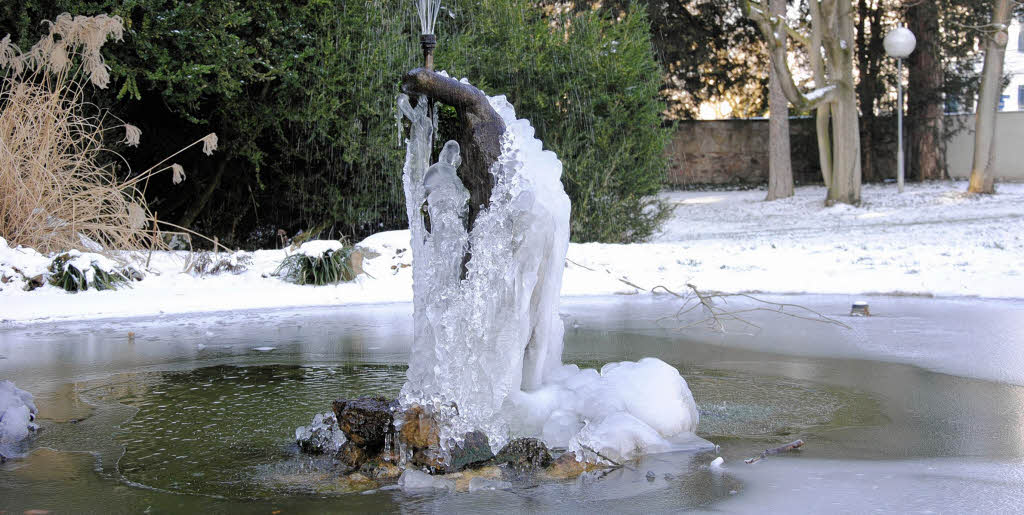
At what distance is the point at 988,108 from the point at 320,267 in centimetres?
1736

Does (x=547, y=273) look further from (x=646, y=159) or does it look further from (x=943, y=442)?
(x=646, y=159)

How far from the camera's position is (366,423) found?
13.4ft

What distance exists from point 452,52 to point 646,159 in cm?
335

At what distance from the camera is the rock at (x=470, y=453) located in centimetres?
396

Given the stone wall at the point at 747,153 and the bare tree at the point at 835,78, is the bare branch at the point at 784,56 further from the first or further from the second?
the stone wall at the point at 747,153

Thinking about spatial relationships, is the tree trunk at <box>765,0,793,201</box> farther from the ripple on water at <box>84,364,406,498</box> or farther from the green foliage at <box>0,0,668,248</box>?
the ripple on water at <box>84,364,406,498</box>

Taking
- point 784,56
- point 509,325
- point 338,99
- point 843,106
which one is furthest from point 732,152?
point 509,325

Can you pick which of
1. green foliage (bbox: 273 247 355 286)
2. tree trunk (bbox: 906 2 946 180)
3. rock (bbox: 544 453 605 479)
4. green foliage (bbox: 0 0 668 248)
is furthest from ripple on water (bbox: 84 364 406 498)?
tree trunk (bbox: 906 2 946 180)

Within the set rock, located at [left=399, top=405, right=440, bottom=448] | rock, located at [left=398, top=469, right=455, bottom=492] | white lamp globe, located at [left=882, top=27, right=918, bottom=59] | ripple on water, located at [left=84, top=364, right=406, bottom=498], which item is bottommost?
rock, located at [left=398, top=469, right=455, bottom=492]

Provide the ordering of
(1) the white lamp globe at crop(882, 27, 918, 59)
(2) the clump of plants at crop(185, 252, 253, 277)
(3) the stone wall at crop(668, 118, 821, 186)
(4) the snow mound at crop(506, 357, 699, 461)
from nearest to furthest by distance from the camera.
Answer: (4) the snow mound at crop(506, 357, 699, 461) < (2) the clump of plants at crop(185, 252, 253, 277) < (1) the white lamp globe at crop(882, 27, 918, 59) < (3) the stone wall at crop(668, 118, 821, 186)

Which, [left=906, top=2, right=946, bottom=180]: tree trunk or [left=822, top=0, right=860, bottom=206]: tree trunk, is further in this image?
[left=906, top=2, right=946, bottom=180]: tree trunk

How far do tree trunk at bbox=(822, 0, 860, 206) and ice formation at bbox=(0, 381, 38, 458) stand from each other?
18377mm

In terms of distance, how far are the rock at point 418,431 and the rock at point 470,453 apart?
0.35 feet

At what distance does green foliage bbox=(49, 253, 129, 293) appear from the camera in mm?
9016
